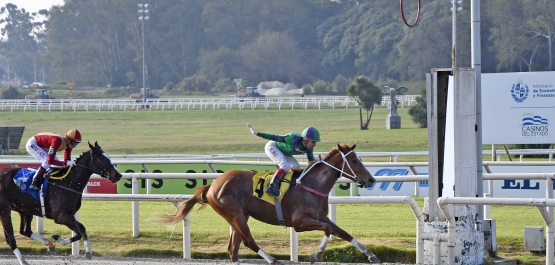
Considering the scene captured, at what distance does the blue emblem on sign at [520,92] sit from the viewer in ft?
53.0

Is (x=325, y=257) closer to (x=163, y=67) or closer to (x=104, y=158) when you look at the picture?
(x=104, y=158)

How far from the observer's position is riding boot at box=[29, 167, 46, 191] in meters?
9.13

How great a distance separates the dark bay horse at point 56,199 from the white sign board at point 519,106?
27.8 feet

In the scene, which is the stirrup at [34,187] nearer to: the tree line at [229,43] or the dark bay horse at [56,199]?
the dark bay horse at [56,199]

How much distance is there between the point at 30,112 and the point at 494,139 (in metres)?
35.8

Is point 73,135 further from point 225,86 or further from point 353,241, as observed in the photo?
point 225,86

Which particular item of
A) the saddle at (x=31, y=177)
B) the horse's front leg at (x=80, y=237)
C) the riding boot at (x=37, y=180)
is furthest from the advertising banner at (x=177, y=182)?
the horse's front leg at (x=80, y=237)

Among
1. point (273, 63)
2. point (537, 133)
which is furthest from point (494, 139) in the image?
point (273, 63)

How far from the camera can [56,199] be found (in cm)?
915

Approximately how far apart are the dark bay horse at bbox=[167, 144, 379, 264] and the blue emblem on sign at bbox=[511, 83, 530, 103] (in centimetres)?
848

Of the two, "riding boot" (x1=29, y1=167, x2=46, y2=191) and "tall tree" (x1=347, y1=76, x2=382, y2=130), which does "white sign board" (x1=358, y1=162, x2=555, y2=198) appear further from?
"tall tree" (x1=347, y1=76, x2=382, y2=130)

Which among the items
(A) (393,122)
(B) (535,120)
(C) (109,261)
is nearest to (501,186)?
(B) (535,120)

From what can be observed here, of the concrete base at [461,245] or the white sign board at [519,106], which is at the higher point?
the white sign board at [519,106]

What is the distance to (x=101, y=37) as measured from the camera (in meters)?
85.8
